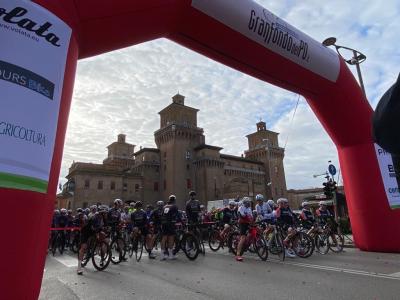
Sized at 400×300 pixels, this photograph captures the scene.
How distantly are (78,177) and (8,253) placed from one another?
220ft

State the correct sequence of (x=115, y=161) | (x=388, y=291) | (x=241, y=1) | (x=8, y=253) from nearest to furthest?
(x=8, y=253) → (x=388, y=291) → (x=241, y=1) → (x=115, y=161)

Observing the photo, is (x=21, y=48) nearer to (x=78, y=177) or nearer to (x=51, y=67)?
(x=51, y=67)

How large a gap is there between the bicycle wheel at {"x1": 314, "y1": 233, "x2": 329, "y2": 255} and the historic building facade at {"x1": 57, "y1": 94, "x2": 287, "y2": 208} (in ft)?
183

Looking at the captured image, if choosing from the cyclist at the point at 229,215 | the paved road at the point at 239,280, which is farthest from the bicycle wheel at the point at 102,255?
the cyclist at the point at 229,215

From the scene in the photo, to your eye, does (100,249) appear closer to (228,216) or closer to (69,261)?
(69,261)

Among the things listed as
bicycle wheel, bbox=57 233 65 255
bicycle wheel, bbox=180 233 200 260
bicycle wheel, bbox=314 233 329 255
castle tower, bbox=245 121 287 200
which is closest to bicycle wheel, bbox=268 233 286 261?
bicycle wheel, bbox=314 233 329 255

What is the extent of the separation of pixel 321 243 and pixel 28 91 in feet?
36.9

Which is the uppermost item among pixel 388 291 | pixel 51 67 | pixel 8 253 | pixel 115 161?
pixel 115 161

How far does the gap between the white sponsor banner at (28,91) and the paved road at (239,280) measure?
3482 mm

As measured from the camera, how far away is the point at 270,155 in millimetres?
89312

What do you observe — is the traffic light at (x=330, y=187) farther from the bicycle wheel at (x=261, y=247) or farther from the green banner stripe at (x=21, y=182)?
the green banner stripe at (x=21, y=182)

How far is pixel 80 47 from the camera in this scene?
5.05 metres

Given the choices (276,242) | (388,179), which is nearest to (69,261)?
(276,242)

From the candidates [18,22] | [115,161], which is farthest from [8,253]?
[115,161]
